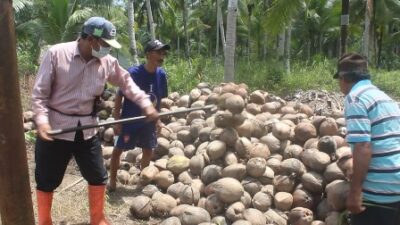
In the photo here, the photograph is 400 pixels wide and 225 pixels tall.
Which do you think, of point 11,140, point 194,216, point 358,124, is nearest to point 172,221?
point 194,216

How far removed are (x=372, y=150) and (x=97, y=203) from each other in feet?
7.48

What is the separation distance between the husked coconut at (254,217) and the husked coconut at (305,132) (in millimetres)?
1076

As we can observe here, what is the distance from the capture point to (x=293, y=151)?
5.09 metres

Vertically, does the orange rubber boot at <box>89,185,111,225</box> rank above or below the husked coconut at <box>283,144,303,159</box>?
below

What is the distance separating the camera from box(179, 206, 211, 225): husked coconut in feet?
14.9

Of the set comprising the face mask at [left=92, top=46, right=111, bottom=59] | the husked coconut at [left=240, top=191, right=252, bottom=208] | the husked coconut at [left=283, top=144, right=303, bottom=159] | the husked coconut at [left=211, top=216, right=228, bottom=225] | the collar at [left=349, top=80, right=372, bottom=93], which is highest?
the face mask at [left=92, top=46, right=111, bottom=59]

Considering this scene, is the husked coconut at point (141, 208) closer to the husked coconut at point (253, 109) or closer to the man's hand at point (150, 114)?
the man's hand at point (150, 114)

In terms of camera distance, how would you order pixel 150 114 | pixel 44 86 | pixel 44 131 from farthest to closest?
pixel 150 114 < pixel 44 86 < pixel 44 131

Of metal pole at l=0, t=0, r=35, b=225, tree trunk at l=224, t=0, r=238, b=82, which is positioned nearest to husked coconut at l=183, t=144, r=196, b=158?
metal pole at l=0, t=0, r=35, b=225

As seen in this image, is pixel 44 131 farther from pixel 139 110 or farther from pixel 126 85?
pixel 139 110

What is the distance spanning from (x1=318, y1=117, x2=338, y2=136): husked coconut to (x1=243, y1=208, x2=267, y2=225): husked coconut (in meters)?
1.22

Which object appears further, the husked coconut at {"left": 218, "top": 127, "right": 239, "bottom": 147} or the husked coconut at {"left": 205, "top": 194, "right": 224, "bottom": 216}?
the husked coconut at {"left": 218, "top": 127, "right": 239, "bottom": 147}

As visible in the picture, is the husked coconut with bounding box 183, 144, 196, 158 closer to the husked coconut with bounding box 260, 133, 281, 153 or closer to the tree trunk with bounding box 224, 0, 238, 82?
the husked coconut with bounding box 260, 133, 281, 153

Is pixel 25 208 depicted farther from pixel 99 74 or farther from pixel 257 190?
pixel 257 190
